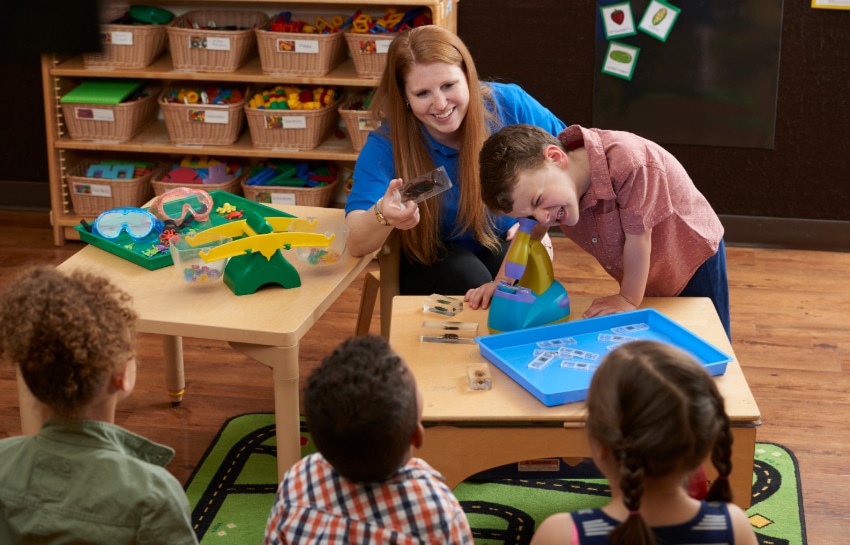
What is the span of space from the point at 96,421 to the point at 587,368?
88 centimetres

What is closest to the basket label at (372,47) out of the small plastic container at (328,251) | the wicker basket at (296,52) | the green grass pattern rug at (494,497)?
the wicker basket at (296,52)

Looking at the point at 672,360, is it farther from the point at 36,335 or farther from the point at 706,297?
the point at 706,297

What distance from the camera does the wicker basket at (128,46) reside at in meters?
3.89

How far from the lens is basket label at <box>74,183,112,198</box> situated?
4070 millimetres

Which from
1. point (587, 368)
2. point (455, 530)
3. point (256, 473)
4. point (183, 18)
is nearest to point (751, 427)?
point (587, 368)

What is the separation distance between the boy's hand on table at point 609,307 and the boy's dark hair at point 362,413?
0.85m

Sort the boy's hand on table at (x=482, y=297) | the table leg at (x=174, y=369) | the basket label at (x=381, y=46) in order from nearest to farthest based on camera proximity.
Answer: the boy's hand on table at (x=482, y=297), the table leg at (x=174, y=369), the basket label at (x=381, y=46)

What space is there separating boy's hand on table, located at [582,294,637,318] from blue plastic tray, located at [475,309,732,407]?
0.05 metres

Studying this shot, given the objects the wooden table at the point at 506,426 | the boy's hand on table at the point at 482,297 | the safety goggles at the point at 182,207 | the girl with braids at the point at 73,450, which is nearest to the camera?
the girl with braids at the point at 73,450

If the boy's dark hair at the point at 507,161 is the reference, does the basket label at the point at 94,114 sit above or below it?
below

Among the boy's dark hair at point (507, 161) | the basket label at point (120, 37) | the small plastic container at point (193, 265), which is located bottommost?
the small plastic container at point (193, 265)

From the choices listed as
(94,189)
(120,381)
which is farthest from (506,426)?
(94,189)

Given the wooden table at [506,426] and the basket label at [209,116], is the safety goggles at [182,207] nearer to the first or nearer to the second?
the wooden table at [506,426]

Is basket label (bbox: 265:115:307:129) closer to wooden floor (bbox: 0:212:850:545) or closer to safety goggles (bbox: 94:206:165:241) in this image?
wooden floor (bbox: 0:212:850:545)
